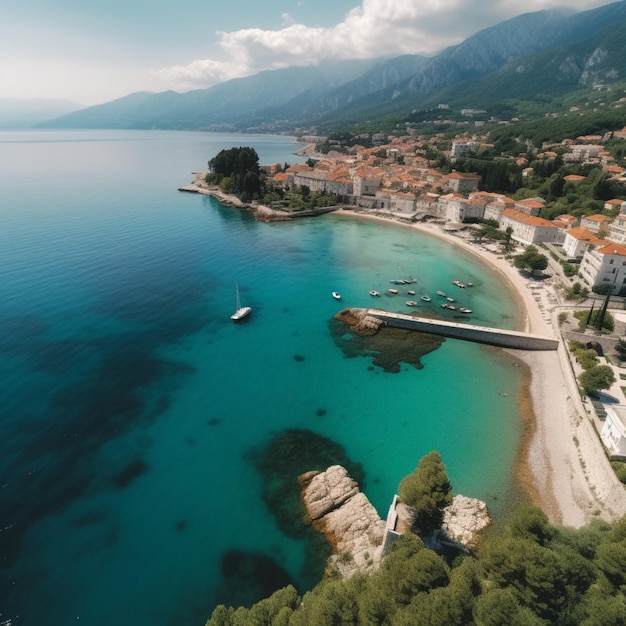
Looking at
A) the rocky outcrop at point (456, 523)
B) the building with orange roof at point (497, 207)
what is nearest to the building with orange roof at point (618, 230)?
the building with orange roof at point (497, 207)

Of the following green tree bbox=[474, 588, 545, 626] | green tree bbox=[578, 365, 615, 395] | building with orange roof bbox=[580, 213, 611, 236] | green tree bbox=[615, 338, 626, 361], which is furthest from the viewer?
building with orange roof bbox=[580, 213, 611, 236]

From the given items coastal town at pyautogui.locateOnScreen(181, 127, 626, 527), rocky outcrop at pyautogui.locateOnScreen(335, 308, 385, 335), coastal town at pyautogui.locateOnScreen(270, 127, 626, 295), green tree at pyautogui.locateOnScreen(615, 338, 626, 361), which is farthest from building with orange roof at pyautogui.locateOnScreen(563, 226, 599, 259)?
rocky outcrop at pyautogui.locateOnScreen(335, 308, 385, 335)

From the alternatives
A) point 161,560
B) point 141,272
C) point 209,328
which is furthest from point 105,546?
point 141,272

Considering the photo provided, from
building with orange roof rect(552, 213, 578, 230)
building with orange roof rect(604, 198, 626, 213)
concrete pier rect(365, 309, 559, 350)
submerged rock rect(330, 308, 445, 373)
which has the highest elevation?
building with orange roof rect(604, 198, 626, 213)

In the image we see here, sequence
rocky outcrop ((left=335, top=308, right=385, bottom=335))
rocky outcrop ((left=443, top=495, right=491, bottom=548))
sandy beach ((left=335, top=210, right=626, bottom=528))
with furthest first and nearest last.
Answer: rocky outcrop ((left=335, top=308, right=385, bottom=335))
sandy beach ((left=335, top=210, right=626, bottom=528))
rocky outcrop ((left=443, top=495, right=491, bottom=548))

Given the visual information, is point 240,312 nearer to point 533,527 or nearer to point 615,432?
point 533,527

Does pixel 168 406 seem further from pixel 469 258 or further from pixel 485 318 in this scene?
pixel 469 258

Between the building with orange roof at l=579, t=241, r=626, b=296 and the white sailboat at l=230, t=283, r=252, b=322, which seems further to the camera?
→ the white sailboat at l=230, t=283, r=252, b=322

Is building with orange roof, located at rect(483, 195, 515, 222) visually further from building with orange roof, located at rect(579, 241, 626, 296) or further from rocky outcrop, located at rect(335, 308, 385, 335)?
rocky outcrop, located at rect(335, 308, 385, 335)
